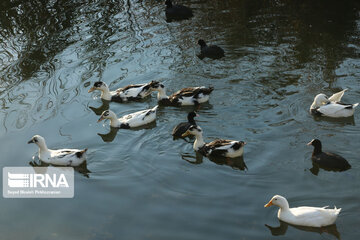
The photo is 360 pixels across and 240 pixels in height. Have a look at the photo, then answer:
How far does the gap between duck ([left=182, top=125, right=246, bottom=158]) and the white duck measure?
2.25 metres

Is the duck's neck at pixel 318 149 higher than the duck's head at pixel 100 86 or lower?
higher

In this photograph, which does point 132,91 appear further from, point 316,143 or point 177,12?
point 177,12

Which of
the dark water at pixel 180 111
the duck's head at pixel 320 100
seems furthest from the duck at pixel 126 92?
the duck's head at pixel 320 100

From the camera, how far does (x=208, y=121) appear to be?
1146 centimetres

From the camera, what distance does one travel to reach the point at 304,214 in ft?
26.3

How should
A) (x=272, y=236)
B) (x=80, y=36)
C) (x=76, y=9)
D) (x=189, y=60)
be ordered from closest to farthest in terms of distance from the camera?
(x=272, y=236)
(x=189, y=60)
(x=80, y=36)
(x=76, y=9)

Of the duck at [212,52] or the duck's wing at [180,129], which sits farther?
the duck at [212,52]

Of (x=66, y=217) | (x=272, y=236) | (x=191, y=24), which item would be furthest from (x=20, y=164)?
(x=191, y=24)

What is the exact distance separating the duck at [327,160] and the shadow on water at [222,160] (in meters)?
1.36

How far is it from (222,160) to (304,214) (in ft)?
8.15

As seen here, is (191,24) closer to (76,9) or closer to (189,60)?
(189,60)

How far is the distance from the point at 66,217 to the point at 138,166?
1.80 metres

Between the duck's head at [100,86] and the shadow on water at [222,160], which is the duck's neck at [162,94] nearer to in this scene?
the duck's head at [100,86]

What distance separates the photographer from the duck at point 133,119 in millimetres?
11500
